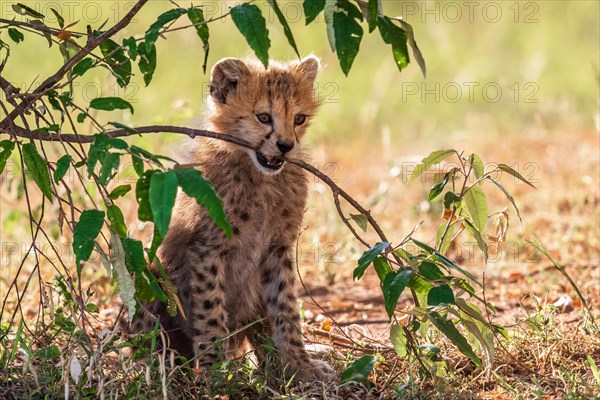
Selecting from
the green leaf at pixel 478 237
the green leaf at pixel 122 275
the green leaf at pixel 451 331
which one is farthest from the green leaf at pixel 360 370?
the green leaf at pixel 122 275

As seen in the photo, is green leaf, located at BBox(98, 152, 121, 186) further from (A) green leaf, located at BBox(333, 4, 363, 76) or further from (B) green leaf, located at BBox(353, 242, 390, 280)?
(B) green leaf, located at BBox(353, 242, 390, 280)

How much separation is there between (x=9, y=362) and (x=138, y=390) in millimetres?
630

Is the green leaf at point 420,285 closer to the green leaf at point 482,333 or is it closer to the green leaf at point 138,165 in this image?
the green leaf at point 482,333

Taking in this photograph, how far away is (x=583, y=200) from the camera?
22.0 ft

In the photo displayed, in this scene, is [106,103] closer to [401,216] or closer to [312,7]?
[312,7]

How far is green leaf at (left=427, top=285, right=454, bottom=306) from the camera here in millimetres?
3385

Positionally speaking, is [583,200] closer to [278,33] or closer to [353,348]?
[353,348]

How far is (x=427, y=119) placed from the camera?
10.5 m

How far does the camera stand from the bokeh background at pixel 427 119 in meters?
5.84

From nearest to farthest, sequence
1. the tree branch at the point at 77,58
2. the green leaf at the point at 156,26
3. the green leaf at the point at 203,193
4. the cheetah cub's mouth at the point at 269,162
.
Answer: the green leaf at the point at 203,193 < the green leaf at the point at 156,26 < the tree branch at the point at 77,58 < the cheetah cub's mouth at the point at 269,162

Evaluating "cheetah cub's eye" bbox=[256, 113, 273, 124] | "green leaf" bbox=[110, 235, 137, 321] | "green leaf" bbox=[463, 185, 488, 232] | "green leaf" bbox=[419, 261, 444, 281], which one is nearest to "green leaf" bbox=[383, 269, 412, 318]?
"green leaf" bbox=[419, 261, 444, 281]

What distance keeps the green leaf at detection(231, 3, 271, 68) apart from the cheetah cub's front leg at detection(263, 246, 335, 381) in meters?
1.54

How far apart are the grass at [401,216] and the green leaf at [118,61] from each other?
29cm

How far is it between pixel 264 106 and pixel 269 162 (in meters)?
0.27
